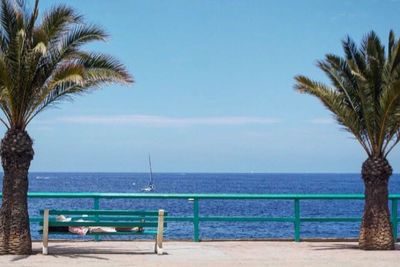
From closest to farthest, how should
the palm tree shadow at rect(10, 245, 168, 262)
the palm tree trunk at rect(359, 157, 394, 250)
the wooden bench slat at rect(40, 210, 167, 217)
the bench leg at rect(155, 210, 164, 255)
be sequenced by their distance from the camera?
1. the palm tree shadow at rect(10, 245, 168, 262)
2. the wooden bench slat at rect(40, 210, 167, 217)
3. the bench leg at rect(155, 210, 164, 255)
4. the palm tree trunk at rect(359, 157, 394, 250)

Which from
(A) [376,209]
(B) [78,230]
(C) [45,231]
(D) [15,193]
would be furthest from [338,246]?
(D) [15,193]

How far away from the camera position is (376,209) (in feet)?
47.6

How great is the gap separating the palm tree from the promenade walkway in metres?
0.85

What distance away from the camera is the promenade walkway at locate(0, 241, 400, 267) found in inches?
470

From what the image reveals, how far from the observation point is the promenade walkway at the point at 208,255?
39.1 feet

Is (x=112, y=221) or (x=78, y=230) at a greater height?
(x=112, y=221)

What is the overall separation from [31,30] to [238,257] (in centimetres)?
567

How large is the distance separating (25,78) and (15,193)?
210 centimetres

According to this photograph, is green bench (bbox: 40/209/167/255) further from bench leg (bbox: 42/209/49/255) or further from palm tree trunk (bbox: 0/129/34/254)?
palm tree trunk (bbox: 0/129/34/254)

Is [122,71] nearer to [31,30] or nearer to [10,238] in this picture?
A: [31,30]

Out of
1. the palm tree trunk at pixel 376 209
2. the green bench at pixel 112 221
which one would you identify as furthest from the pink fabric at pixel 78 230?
the palm tree trunk at pixel 376 209

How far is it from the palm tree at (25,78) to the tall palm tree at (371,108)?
469 centimetres

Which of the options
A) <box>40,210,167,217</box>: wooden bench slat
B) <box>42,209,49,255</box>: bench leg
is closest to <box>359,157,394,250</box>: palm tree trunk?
<box>40,210,167,217</box>: wooden bench slat

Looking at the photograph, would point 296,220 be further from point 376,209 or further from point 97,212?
point 97,212
